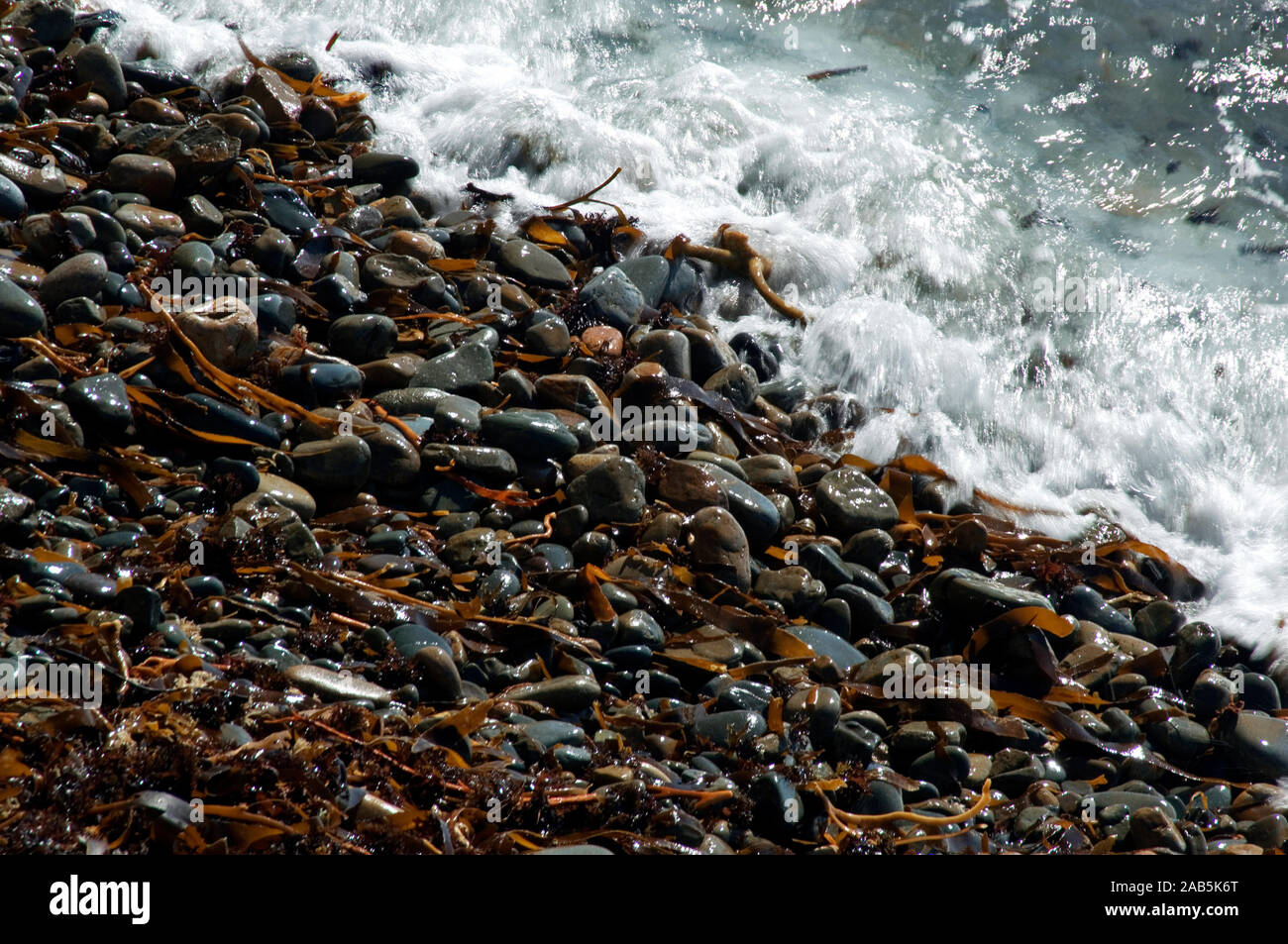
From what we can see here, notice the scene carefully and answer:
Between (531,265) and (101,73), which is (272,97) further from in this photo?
(531,265)

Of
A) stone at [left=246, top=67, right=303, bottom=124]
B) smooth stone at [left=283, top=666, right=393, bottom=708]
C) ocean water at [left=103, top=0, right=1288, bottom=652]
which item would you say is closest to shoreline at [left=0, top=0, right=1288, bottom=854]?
smooth stone at [left=283, top=666, right=393, bottom=708]

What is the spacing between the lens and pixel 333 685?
303cm

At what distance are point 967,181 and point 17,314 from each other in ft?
21.1

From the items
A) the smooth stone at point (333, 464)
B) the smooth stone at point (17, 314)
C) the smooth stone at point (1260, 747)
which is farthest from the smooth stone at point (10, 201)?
the smooth stone at point (1260, 747)

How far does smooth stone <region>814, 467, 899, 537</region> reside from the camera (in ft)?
15.3

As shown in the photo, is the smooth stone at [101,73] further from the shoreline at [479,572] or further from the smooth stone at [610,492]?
the smooth stone at [610,492]

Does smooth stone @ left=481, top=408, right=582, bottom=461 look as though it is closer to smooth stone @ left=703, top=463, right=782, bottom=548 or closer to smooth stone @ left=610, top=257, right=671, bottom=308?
smooth stone @ left=703, top=463, right=782, bottom=548

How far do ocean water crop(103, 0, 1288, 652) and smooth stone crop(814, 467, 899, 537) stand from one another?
65 cm

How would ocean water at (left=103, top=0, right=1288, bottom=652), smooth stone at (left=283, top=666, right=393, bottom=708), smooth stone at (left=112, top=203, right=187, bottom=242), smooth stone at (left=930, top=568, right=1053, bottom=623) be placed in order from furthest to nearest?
ocean water at (left=103, top=0, right=1288, bottom=652) < smooth stone at (left=112, top=203, right=187, bottom=242) < smooth stone at (left=930, top=568, right=1053, bottom=623) < smooth stone at (left=283, top=666, right=393, bottom=708)

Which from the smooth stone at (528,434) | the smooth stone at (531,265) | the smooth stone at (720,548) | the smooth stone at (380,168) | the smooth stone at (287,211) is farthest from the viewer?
the smooth stone at (380,168)

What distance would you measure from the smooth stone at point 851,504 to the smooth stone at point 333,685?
2.35 m

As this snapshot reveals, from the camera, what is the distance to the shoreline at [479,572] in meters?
2.83

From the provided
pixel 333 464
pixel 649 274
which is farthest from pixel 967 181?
pixel 333 464

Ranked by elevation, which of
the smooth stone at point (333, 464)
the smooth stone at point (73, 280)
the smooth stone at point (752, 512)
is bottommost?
the smooth stone at point (752, 512)
